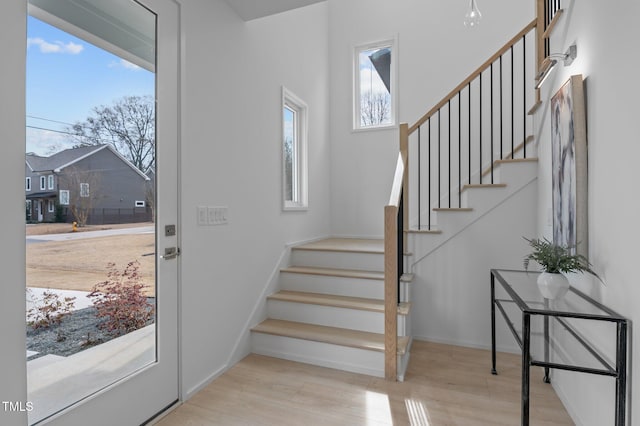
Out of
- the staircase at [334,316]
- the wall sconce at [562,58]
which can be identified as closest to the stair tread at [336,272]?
the staircase at [334,316]

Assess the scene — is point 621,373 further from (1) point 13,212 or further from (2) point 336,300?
(1) point 13,212

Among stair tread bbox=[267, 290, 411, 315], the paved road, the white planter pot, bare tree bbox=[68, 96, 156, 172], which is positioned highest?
bare tree bbox=[68, 96, 156, 172]

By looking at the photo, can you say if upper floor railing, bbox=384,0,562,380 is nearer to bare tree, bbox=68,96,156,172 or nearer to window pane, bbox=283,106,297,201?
window pane, bbox=283,106,297,201

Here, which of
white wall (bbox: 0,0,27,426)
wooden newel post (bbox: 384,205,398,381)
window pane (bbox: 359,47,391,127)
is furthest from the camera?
window pane (bbox: 359,47,391,127)

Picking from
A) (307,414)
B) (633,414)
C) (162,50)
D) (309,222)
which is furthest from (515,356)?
(162,50)

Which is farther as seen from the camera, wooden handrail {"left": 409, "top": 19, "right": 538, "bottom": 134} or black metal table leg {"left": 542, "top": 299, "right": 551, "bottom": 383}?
wooden handrail {"left": 409, "top": 19, "right": 538, "bottom": 134}

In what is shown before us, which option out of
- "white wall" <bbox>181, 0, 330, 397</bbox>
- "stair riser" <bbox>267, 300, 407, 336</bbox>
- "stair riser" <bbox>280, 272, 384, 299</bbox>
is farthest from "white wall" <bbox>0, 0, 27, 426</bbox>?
"stair riser" <bbox>280, 272, 384, 299</bbox>

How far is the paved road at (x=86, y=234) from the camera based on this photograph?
1413 millimetres

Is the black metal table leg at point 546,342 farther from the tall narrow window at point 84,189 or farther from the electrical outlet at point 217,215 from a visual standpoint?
the tall narrow window at point 84,189

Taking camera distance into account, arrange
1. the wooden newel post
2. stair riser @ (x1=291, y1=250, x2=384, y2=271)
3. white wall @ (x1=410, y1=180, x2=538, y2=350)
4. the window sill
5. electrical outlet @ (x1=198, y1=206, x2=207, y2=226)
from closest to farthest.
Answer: electrical outlet @ (x1=198, y1=206, x2=207, y2=226)
the wooden newel post
white wall @ (x1=410, y1=180, x2=538, y2=350)
stair riser @ (x1=291, y1=250, x2=384, y2=271)
the window sill

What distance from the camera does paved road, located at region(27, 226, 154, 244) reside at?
4.64 ft

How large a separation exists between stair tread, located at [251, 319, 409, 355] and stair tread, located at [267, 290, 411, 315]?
196 mm

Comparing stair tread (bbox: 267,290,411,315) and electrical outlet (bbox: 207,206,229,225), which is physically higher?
electrical outlet (bbox: 207,206,229,225)

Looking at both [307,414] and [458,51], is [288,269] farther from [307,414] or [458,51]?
[458,51]
